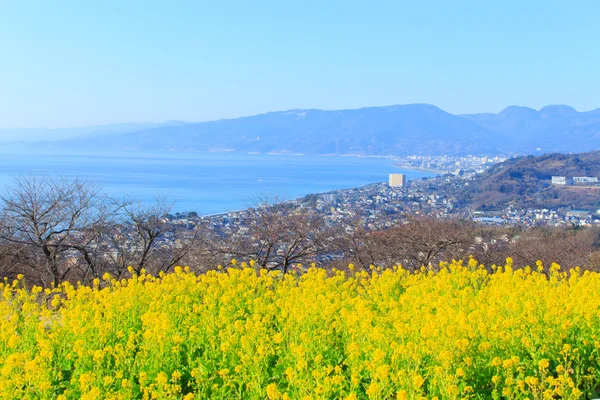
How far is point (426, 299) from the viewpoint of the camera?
6.48 meters

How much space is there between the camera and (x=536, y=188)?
1529 inches

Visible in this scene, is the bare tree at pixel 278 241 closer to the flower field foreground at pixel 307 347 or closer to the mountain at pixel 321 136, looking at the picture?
the flower field foreground at pixel 307 347

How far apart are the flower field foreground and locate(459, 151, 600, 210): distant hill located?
2724 cm

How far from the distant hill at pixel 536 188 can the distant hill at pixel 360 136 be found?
288 feet

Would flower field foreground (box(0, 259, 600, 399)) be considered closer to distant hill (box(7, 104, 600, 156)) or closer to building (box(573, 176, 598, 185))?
building (box(573, 176, 598, 185))

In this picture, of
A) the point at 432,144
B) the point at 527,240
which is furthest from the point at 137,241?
the point at 432,144

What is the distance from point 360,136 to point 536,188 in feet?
420

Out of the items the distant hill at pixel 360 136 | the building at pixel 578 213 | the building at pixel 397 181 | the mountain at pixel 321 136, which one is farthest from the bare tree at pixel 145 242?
the mountain at pixel 321 136

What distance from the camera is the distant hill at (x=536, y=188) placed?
114 ft

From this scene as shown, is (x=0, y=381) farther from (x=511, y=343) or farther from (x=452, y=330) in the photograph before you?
(x=511, y=343)

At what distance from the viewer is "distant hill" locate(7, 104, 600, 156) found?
147 metres

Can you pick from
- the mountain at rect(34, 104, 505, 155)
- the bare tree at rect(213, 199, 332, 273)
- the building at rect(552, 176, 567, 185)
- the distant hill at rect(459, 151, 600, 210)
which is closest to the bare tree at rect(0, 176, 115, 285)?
the bare tree at rect(213, 199, 332, 273)

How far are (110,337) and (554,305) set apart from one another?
4162 millimetres

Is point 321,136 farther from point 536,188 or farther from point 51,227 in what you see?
point 51,227
